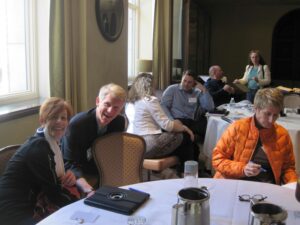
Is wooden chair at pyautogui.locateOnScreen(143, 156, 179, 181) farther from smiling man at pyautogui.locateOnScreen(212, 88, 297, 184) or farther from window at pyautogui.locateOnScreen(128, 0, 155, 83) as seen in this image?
window at pyautogui.locateOnScreen(128, 0, 155, 83)

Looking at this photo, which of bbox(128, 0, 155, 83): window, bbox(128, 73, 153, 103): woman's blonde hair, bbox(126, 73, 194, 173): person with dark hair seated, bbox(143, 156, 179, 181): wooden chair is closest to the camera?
bbox(143, 156, 179, 181): wooden chair

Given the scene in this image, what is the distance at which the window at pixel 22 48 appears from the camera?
3400 mm

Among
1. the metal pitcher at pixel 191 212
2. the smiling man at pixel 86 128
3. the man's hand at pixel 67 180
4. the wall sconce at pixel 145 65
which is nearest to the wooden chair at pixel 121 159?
the smiling man at pixel 86 128

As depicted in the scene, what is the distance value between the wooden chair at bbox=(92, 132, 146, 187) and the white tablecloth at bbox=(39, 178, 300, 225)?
0.60 m

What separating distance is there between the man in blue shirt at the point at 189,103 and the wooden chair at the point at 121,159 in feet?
6.63

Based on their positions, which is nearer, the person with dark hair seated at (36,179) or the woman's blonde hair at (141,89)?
the person with dark hair seated at (36,179)

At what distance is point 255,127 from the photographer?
2350 mm

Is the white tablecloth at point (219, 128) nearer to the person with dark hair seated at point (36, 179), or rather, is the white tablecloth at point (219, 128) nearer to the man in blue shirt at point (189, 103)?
the man in blue shirt at point (189, 103)

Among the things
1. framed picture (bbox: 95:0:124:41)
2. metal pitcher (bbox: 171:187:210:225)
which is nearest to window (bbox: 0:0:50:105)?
framed picture (bbox: 95:0:124:41)

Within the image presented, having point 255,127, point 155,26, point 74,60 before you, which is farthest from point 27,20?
point 155,26

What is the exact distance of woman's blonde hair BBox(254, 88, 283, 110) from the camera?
7.59 ft

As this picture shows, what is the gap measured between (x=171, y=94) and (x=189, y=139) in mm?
1005

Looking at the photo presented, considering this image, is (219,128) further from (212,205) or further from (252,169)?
(212,205)

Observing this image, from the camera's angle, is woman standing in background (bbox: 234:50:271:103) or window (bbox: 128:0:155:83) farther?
window (bbox: 128:0:155:83)
